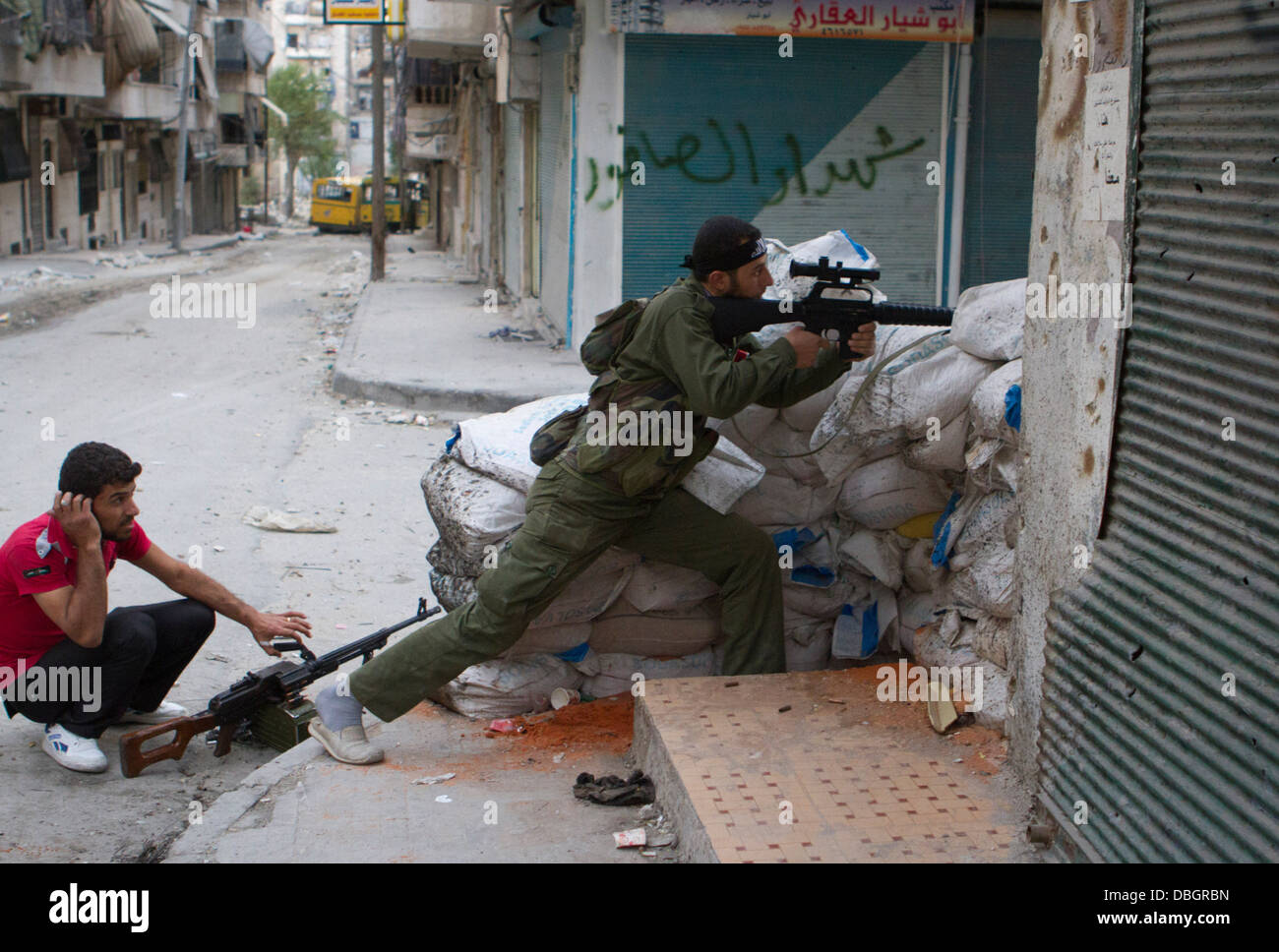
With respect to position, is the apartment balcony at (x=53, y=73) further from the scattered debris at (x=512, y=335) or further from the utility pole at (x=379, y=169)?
the scattered debris at (x=512, y=335)

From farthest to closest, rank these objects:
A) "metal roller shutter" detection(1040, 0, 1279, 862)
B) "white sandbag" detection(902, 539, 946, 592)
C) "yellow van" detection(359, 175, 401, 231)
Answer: "yellow van" detection(359, 175, 401, 231) < "white sandbag" detection(902, 539, 946, 592) < "metal roller shutter" detection(1040, 0, 1279, 862)

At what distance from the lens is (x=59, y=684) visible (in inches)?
150

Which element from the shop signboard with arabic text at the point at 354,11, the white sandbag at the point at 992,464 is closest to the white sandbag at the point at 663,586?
the white sandbag at the point at 992,464

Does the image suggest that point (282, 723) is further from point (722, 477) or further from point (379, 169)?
point (379, 169)

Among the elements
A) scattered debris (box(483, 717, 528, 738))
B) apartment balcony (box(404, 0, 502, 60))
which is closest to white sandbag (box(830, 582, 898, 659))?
scattered debris (box(483, 717, 528, 738))

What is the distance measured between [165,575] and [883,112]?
8.24 meters

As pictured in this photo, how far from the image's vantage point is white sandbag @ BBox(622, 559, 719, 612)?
13.0 ft

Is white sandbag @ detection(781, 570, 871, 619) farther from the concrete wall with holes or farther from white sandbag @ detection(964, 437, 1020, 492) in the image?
the concrete wall with holes

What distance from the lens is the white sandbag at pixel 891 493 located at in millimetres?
3898

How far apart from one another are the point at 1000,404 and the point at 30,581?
270cm

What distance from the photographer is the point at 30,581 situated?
→ 3.65 meters

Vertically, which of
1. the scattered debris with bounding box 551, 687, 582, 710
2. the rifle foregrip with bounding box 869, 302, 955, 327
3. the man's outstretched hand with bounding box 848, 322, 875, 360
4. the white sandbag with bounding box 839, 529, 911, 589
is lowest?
the scattered debris with bounding box 551, 687, 582, 710

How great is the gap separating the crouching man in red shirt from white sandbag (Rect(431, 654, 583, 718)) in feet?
1.81

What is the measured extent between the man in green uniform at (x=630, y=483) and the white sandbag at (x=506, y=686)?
39cm
